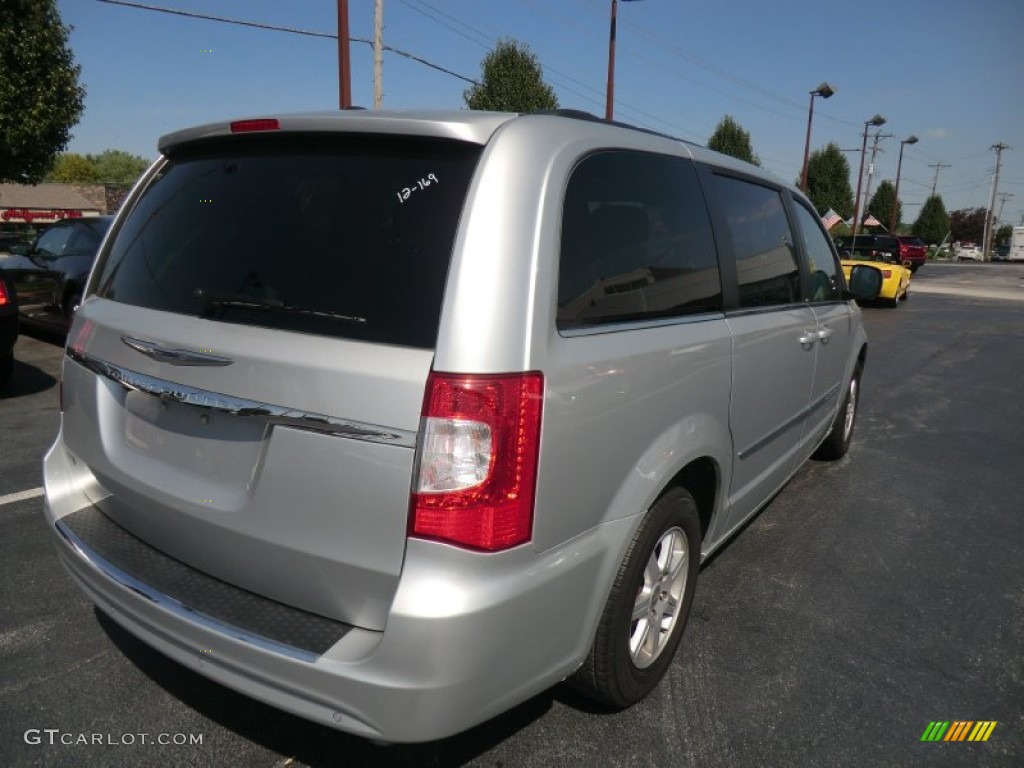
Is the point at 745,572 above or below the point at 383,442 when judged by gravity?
below

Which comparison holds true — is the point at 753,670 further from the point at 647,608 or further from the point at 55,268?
the point at 55,268

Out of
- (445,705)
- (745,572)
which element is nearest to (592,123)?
(445,705)

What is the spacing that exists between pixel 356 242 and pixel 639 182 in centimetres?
98

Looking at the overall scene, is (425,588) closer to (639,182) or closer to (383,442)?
(383,442)

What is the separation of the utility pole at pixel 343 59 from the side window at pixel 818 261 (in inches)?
406

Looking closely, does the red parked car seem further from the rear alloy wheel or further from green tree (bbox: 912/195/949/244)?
green tree (bbox: 912/195/949/244)

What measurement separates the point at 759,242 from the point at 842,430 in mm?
2514

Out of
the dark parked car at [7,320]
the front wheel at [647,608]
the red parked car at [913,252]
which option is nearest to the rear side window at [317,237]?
the front wheel at [647,608]

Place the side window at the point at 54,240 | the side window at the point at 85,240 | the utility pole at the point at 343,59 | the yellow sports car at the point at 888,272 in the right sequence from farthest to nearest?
the yellow sports car at the point at 888,272, the utility pole at the point at 343,59, the side window at the point at 54,240, the side window at the point at 85,240

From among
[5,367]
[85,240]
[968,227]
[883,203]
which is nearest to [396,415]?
[5,367]

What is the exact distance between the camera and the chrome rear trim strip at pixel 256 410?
66.2 inches

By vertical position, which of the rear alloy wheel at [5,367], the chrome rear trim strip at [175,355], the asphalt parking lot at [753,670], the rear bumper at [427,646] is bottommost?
the asphalt parking lot at [753,670]

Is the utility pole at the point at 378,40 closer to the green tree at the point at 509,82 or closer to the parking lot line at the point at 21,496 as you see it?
the green tree at the point at 509,82

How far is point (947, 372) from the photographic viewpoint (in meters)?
9.38
